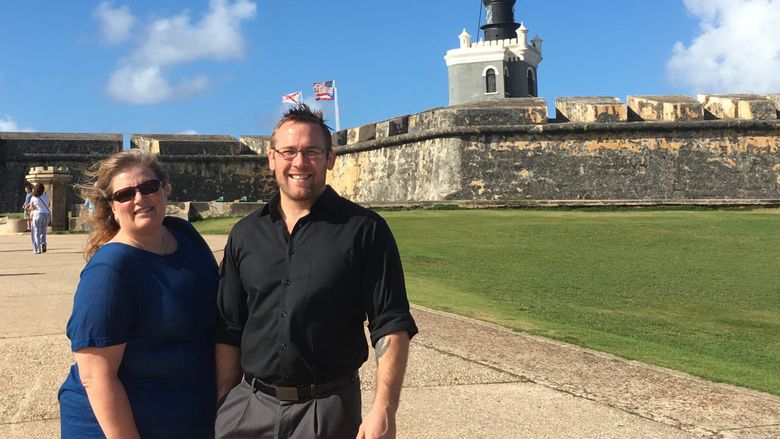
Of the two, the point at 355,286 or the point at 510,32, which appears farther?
the point at 510,32

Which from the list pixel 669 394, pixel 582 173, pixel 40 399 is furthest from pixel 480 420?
pixel 582 173

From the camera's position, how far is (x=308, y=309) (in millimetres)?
1895

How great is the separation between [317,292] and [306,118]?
48cm

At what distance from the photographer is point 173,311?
6.23 ft

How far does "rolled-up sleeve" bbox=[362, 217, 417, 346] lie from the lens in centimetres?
189

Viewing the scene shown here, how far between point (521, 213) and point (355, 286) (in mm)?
12612

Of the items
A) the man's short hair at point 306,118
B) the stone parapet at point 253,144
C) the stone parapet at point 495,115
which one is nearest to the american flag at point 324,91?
the stone parapet at point 253,144

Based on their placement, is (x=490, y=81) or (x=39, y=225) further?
(x=490, y=81)

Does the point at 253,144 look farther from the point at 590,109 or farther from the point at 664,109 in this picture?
the point at 664,109

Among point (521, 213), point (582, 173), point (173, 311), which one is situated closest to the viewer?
point (173, 311)

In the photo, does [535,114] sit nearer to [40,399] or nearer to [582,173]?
[582,173]

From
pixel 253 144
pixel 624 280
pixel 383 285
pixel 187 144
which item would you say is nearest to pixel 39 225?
pixel 624 280

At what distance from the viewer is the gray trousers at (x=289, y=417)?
1.91 metres

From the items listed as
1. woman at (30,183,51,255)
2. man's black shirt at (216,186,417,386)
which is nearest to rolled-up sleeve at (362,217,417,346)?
man's black shirt at (216,186,417,386)
